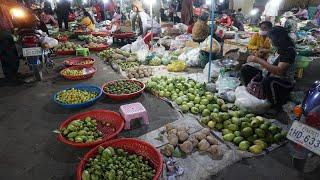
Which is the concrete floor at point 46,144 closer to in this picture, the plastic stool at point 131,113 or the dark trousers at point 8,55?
the plastic stool at point 131,113

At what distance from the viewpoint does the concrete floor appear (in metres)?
3.06

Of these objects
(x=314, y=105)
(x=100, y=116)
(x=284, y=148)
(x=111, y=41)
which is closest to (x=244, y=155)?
(x=284, y=148)

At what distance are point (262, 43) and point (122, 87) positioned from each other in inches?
127

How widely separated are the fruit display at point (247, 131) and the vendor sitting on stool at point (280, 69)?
2.12 feet

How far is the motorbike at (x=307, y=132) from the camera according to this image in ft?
8.11

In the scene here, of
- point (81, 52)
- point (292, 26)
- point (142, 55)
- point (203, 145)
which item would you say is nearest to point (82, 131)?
point (203, 145)

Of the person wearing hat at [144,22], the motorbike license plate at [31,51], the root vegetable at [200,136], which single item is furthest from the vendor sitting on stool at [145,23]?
the root vegetable at [200,136]

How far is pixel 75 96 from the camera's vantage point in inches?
193

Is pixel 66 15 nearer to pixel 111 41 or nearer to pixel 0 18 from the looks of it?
pixel 111 41

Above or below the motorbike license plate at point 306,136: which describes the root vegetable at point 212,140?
below

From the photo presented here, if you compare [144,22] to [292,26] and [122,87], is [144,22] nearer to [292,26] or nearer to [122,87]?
[122,87]

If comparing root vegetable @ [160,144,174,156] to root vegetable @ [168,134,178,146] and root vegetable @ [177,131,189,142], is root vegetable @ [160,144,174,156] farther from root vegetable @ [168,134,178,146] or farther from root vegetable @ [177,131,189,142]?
root vegetable @ [177,131,189,142]

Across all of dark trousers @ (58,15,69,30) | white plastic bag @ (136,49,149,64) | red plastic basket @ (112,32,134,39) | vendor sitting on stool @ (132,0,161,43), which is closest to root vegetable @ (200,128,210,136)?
white plastic bag @ (136,49,149,64)

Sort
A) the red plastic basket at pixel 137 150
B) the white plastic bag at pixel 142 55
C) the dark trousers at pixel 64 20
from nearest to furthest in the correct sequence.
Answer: the red plastic basket at pixel 137 150, the white plastic bag at pixel 142 55, the dark trousers at pixel 64 20
